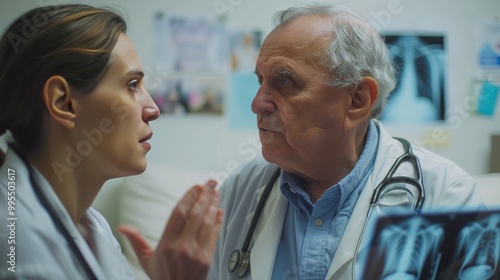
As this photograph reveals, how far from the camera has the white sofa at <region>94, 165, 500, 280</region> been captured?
0.75 meters

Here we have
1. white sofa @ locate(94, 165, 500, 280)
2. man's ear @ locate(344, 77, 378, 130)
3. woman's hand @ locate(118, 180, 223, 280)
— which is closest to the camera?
woman's hand @ locate(118, 180, 223, 280)

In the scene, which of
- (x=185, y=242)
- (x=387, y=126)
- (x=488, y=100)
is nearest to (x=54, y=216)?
(x=185, y=242)

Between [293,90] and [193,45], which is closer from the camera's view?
[293,90]

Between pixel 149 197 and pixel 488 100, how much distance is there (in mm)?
737

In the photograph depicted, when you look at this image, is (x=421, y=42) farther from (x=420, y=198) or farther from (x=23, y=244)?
(x=23, y=244)

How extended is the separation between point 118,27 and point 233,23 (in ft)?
1.31

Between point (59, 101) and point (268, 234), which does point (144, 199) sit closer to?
point (268, 234)

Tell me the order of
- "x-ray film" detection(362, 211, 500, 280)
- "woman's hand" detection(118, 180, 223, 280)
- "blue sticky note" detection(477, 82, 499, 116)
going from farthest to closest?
"blue sticky note" detection(477, 82, 499, 116) → "woman's hand" detection(118, 180, 223, 280) → "x-ray film" detection(362, 211, 500, 280)

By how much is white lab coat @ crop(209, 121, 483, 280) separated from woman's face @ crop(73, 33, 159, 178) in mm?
254

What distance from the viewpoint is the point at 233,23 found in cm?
98

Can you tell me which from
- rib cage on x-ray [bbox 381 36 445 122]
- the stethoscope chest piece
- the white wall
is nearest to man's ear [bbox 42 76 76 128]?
the white wall

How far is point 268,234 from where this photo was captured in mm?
832

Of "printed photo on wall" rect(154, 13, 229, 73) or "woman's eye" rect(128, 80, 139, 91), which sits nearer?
"woman's eye" rect(128, 80, 139, 91)

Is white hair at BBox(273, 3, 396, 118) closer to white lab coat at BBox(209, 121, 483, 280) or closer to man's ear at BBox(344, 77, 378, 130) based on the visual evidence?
man's ear at BBox(344, 77, 378, 130)
